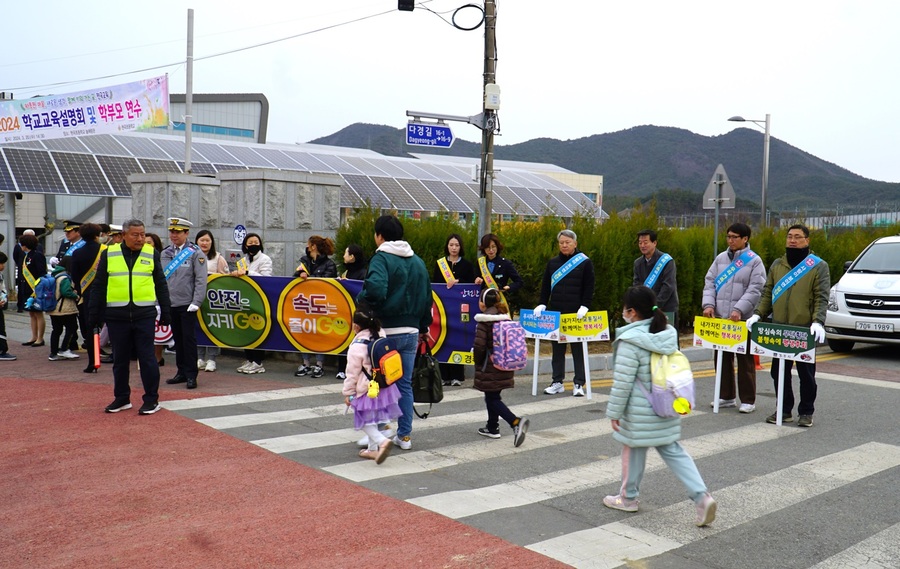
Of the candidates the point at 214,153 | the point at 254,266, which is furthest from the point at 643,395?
the point at 214,153

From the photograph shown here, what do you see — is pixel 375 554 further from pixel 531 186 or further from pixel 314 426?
pixel 531 186

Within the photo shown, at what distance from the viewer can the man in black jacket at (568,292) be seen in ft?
31.9

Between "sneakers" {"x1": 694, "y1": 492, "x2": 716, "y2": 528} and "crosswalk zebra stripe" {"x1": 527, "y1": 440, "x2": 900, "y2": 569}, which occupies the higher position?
"sneakers" {"x1": 694, "y1": 492, "x2": 716, "y2": 528}

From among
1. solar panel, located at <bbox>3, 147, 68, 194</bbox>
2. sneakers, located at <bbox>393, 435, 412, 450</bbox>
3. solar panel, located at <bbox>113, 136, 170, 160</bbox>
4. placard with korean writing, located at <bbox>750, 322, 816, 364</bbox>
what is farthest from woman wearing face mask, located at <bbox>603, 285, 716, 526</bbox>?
solar panel, located at <bbox>113, 136, 170, 160</bbox>

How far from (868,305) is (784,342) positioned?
6.54 meters

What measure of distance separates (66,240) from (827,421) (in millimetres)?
11246

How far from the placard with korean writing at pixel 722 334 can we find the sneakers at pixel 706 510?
4.09 metres

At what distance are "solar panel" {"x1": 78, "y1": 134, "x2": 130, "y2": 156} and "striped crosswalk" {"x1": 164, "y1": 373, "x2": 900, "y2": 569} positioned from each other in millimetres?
22304

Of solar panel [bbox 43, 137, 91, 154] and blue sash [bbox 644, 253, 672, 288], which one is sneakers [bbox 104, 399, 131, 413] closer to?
blue sash [bbox 644, 253, 672, 288]

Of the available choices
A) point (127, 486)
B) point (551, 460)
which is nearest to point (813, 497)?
point (551, 460)

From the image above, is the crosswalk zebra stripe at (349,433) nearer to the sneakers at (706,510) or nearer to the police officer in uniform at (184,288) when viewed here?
the police officer in uniform at (184,288)

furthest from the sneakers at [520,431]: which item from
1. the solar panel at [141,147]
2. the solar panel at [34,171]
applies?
the solar panel at [141,147]

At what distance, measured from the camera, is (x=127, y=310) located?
8.21m

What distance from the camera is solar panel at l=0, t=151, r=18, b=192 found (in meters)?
22.1
